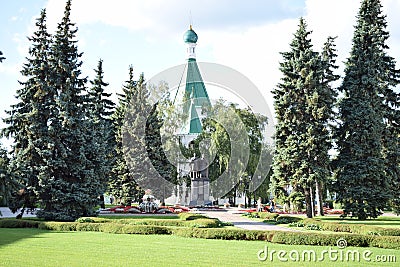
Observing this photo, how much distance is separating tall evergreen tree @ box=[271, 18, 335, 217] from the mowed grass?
1396cm

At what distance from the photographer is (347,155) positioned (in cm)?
2981

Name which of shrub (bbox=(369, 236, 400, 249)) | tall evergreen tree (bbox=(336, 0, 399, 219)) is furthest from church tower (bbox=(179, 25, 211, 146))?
shrub (bbox=(369, 236, 400, 249))

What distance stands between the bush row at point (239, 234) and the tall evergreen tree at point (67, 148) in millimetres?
4512

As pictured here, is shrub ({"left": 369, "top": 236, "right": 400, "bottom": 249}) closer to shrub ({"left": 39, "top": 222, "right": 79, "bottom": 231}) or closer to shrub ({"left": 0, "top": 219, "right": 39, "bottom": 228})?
shrub ({"left": 39, "top": 222, "right": 79, "bottom": 231})

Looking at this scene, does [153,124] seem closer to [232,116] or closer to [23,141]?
[232,116]

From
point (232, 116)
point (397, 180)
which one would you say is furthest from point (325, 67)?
point (232, 116)

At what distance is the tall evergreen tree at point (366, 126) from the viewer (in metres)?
28.6

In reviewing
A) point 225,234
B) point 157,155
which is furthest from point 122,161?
point 225,234

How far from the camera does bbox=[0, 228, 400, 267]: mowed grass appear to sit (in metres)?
11.3

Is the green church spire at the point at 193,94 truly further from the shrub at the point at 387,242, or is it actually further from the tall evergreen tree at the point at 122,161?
the shrub at the point at 387,242

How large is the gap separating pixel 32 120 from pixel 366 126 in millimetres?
19498

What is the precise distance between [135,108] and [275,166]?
16431 mm

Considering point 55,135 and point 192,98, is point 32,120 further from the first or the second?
point 192,98

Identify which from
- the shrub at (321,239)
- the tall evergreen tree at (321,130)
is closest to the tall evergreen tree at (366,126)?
the tall evergreen tree at (321,130)
